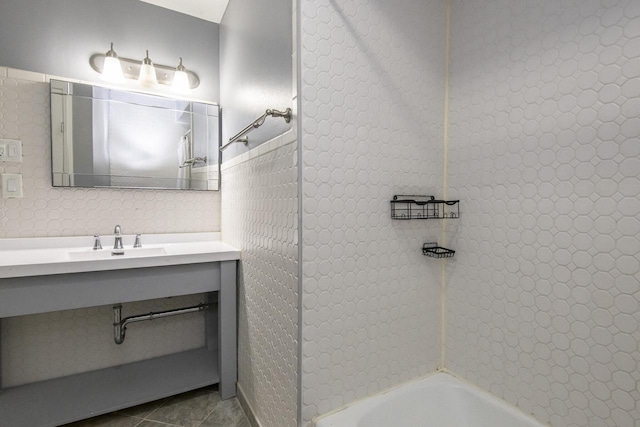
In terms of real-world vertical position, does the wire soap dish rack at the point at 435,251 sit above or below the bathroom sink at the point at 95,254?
above

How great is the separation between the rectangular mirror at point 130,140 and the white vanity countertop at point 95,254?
32 cm

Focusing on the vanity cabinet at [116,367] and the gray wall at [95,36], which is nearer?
the vanity cabinet at [116,367]

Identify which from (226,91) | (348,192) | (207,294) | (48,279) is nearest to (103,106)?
(226,91)

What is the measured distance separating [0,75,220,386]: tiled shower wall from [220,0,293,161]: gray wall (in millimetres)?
639

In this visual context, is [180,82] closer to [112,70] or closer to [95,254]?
[112,70]

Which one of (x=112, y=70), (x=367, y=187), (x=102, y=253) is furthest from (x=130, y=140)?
(x=367, y=187)

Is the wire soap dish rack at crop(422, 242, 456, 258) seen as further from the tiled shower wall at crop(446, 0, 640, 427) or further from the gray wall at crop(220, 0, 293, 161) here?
the gray wall at crop(220, 0, 293, 161)

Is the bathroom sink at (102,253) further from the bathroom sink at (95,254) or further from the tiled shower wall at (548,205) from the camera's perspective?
the tiled shower wall at (548,205)

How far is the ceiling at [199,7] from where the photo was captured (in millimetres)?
1856

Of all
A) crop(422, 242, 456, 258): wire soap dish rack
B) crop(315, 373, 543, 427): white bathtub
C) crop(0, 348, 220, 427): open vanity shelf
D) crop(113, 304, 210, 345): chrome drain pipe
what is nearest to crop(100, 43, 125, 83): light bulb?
crop(113, 304, 210, 345): chrome drain pipe

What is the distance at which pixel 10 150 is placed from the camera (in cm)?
156

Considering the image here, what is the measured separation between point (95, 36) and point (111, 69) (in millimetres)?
209

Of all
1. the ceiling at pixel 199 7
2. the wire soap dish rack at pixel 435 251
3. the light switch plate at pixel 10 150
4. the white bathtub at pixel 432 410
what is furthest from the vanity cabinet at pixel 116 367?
the ceiling at pixel 199 7

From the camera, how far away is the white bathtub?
1.09 metres
